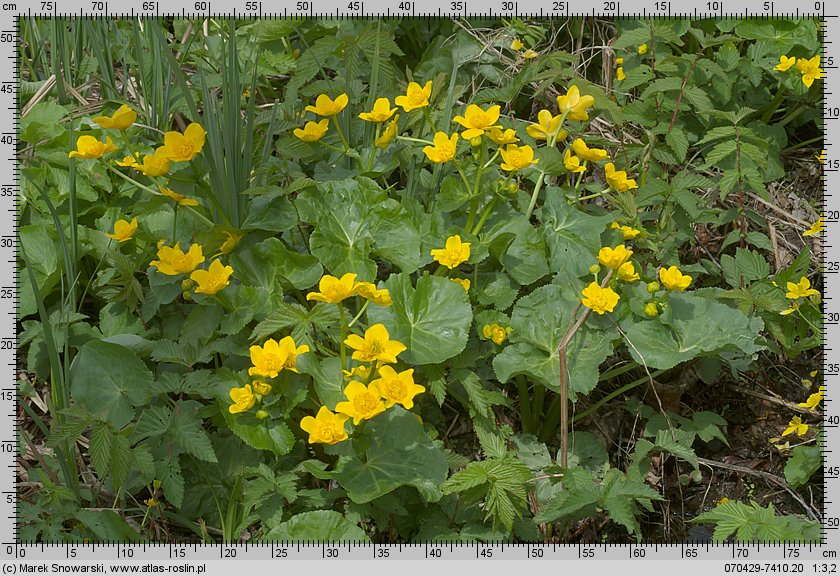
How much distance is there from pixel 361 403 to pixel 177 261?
0.68 meters

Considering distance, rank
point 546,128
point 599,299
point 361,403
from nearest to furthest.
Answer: point 361,403 → point 599,299 → point 546,128

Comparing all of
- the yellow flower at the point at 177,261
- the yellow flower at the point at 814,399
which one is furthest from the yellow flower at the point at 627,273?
the yellow flower at the point at 177,261

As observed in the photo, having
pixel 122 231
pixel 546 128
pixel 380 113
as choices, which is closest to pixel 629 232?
pixel 546 128

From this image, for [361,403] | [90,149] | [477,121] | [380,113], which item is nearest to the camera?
[361,403]

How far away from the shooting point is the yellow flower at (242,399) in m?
2.28

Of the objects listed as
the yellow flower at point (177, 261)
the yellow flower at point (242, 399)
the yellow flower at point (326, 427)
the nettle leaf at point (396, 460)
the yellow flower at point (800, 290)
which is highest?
the yellow flower at point (177, 261)

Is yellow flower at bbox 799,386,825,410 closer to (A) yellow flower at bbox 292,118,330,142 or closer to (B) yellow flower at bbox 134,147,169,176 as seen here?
(A) yellow flower at bbox 292,118,330,142

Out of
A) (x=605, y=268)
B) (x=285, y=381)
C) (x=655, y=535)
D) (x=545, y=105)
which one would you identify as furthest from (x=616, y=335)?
(x=545, y=105)

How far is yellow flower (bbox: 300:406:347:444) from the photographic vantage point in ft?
7.03

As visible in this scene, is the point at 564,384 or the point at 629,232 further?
the point at 629,232

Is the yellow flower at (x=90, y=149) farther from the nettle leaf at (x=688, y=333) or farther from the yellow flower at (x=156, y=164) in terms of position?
the nettle leaf at (x=688, y=333)

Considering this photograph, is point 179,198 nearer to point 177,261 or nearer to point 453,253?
point 177,261

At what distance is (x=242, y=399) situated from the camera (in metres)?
2.28

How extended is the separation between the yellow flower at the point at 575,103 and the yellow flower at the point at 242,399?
1.28m
